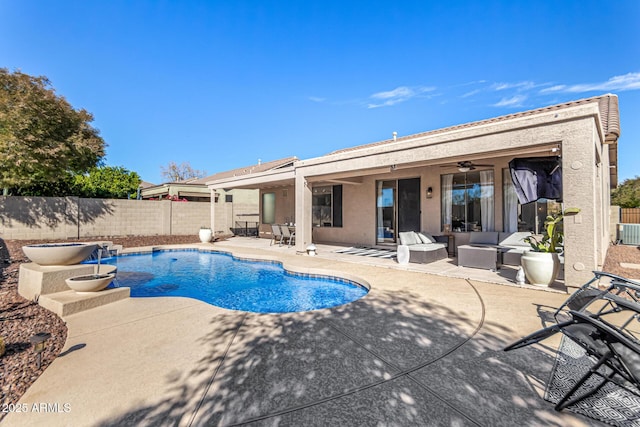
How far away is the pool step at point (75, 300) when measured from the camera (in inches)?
160

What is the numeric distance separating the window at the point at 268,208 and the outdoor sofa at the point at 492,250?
10521mm

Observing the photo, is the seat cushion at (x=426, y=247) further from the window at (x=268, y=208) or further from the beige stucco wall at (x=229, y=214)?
the beige stucco wall at (x=229, y=214)

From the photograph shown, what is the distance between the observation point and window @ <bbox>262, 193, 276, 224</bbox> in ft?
52.5

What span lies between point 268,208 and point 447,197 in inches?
395

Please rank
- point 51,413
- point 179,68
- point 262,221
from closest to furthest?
point 51,413, point 179,68, point 262,221

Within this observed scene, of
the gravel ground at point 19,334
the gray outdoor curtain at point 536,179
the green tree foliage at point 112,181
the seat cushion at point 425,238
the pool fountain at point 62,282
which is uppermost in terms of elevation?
the green tree foliage at point 112,181

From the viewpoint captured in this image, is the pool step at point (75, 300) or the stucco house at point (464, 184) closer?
the pool step at point (75, 300)

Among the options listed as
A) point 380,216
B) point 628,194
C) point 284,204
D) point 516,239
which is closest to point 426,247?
point 516,239

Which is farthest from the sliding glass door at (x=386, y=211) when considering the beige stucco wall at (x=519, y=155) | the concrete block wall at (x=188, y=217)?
the concrete block wall at (x=188, y=217)

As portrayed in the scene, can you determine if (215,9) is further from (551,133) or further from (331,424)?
(331,424)

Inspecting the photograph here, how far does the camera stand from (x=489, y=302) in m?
4.50

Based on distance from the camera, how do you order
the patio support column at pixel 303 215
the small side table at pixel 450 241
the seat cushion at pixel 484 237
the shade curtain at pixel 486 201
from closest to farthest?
the seat cushion at pixel 484 237 → the shade curtain at pixel 486 201 → the small side table at pixel 450 241 → the patio support column at pixel 303 215

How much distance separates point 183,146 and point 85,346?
25610 mm

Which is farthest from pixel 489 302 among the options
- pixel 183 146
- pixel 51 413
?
pixel 183 146
